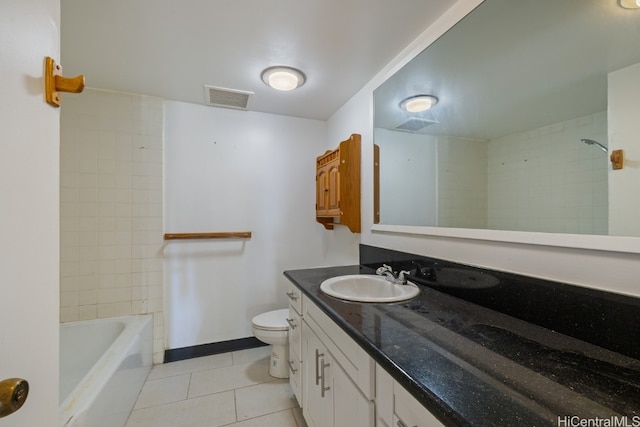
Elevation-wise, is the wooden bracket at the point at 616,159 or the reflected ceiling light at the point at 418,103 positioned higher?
the reflected ceiling light at the point at 418,103

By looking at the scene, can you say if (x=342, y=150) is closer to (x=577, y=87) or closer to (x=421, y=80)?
(x=421, y=80)

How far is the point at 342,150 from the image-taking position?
2.01 metres

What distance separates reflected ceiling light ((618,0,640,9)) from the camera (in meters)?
0.77

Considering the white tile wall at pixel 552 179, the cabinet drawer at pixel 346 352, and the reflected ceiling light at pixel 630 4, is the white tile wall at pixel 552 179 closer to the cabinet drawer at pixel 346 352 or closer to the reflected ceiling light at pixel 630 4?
the reflected ceiling light at pixel 630 4

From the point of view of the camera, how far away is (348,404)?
0.92m

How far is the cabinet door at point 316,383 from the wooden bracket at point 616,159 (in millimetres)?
1198

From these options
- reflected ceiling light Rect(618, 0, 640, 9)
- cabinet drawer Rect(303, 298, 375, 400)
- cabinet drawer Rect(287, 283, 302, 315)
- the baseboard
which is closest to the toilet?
cabinet drawer Rect(287, 283, 302, 315)

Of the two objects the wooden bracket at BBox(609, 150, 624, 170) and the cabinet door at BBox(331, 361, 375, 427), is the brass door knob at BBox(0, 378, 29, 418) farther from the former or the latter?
the wooden bracket at BBox(609, 150, 624, 170)

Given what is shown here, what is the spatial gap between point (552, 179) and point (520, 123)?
0.36m

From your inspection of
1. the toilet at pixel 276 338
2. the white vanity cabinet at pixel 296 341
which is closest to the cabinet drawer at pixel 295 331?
the white vanity cabinet at pixel 296 341

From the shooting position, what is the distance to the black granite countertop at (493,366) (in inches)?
20.4

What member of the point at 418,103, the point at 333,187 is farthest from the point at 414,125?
the point at 333,187

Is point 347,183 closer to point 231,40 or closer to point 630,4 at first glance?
point 231,40

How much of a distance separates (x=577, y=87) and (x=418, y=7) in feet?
2.45
